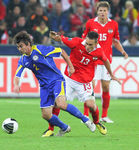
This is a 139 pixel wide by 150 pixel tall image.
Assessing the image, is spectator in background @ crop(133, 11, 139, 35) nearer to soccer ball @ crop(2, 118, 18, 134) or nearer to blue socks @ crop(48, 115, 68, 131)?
blue socks @ crop(48, 115, 68, 131)

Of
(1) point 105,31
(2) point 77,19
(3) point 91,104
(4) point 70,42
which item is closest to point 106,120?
(1) point 105,31

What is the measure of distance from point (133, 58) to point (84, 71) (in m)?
6.71

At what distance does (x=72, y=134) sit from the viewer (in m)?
8.67

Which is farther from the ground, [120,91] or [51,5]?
[51,5]

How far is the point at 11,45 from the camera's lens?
50.9ft

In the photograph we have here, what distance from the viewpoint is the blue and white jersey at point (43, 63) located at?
26.6 feet

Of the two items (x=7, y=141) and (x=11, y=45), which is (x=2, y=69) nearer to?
(x=11, y=45)

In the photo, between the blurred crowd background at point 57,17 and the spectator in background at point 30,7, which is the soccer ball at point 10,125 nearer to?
the blurred crowd background at point 57,17

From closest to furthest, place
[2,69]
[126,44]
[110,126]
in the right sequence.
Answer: [110,126], [2,69], [126,44]

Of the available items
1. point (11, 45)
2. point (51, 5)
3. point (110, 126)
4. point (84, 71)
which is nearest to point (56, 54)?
point (84, 71)

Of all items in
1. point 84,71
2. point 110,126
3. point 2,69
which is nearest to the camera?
point 84,71

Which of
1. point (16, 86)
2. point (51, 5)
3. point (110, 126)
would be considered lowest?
point (110, 126)

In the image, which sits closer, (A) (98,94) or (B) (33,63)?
A: (B) (33,63)

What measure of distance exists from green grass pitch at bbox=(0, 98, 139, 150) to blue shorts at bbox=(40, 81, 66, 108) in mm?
519
